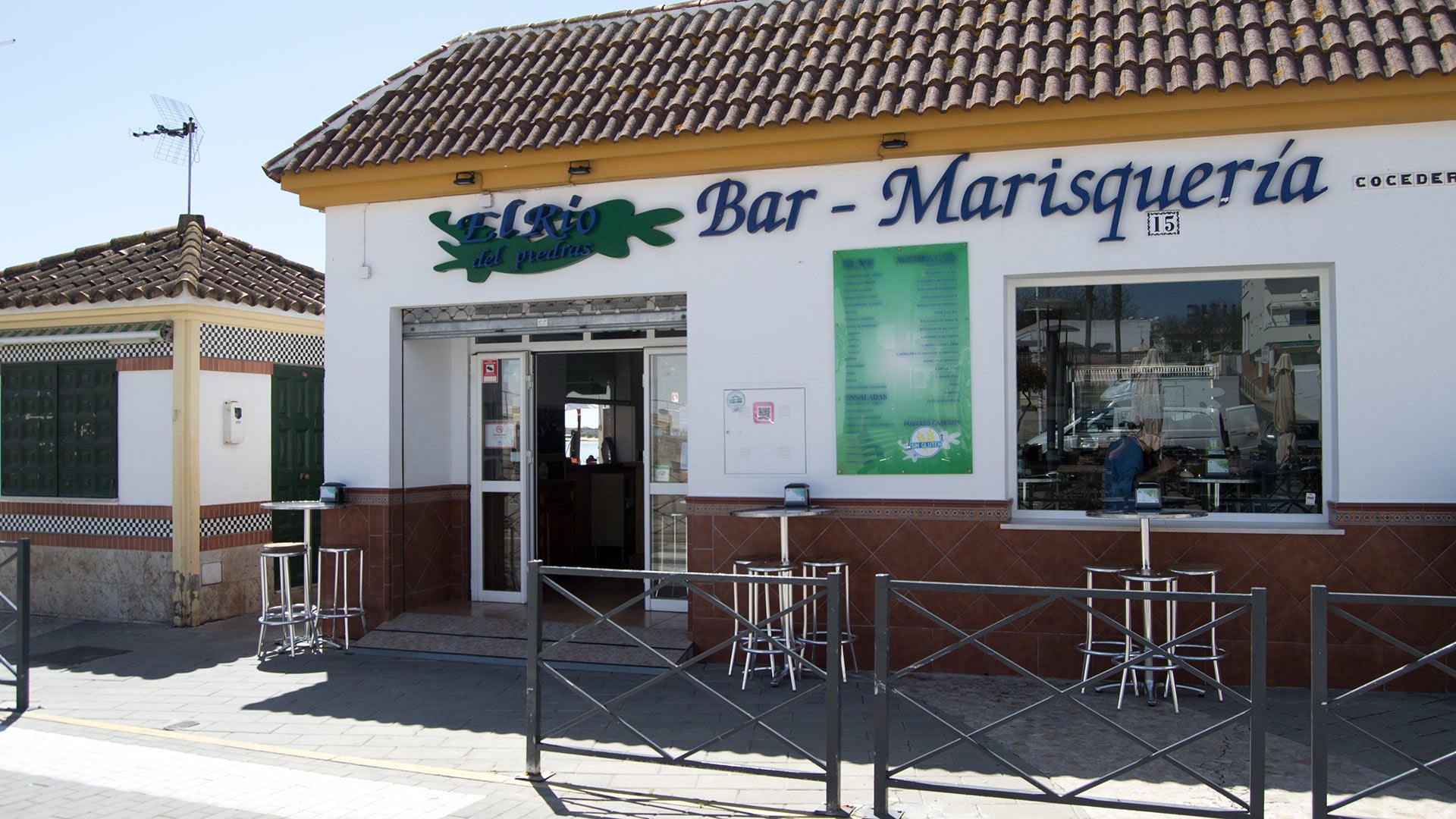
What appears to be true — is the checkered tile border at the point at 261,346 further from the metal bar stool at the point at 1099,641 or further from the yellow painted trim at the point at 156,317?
the metal bar stool at the point at 1099,641

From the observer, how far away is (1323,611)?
15.0 ft

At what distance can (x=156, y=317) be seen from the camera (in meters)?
10.5

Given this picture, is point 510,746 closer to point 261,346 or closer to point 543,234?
point 543,234

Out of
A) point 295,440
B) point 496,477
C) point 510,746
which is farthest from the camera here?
point 295,440

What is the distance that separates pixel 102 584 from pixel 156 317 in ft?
8.99

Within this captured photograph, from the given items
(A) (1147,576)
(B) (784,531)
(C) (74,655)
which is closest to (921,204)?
(B) (784,531)

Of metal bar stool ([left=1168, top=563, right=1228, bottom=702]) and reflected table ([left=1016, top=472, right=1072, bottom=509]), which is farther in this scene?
reflected table ([left=1016, top=472, right=1072, bottom=509])

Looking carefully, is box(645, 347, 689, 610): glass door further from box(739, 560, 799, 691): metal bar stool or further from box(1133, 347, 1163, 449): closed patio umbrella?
box(1133, 347, 1163, 449): closed patio umbrella

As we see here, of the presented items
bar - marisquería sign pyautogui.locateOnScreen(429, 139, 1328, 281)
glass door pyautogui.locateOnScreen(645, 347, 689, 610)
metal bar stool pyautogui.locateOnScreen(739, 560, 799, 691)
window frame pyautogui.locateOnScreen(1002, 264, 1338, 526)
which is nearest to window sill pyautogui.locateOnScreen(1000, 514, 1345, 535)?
window frame pyautogui.locateOnScreen(1002, 264, 1338, 526)

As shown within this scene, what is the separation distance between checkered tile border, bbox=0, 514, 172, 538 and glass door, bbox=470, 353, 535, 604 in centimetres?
311

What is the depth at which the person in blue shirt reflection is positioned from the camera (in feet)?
26.0

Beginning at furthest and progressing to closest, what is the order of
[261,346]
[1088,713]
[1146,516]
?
[261,346], [1146,516], [1088,713]

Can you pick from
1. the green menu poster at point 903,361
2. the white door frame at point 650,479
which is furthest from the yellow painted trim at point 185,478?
the green menu poster at point 903,361

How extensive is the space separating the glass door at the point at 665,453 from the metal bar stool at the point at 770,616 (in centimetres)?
184
